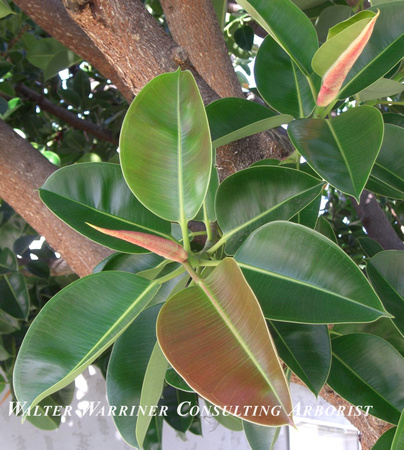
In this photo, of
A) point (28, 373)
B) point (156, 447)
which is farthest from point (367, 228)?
point (28, 373)

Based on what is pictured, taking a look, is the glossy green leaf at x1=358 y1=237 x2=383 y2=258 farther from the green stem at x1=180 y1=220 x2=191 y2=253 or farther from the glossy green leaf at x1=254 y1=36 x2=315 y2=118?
the green stem at x1=180 y1=220 x2=191 y2=253

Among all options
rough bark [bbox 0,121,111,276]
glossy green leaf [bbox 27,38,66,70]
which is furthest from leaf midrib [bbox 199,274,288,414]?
glossy green leaf [bbox 27,38,66,70]

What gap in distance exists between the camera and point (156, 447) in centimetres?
94

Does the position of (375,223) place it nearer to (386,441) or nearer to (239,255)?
(386,441)

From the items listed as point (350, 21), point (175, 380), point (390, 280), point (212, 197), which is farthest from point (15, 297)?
point (350, 21)

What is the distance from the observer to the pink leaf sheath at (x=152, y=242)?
1.33 feet

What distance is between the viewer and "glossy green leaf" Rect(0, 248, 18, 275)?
3.52 ft

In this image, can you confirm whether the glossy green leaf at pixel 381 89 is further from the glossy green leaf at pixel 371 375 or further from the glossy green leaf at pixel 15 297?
the glossy green leaf at pixel 15 297

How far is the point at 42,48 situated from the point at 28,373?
1138 millimetres

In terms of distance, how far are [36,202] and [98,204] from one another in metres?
0.38

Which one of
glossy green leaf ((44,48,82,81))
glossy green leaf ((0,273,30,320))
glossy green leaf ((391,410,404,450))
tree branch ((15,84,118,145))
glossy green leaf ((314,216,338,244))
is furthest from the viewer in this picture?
tree branch ((15,84,118,145))

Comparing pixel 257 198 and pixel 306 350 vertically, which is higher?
pixel 257 198

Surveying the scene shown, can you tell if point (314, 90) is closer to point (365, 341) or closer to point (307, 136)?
point (307, 136)

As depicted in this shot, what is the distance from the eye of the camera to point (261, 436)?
0.67m
